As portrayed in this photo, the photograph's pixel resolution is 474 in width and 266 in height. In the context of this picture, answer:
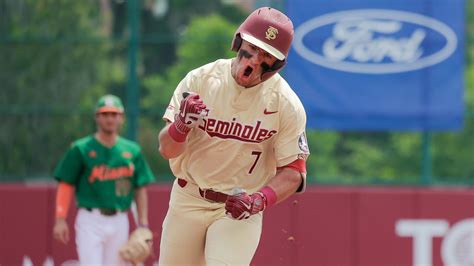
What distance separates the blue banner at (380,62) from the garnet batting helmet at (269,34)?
733 cm

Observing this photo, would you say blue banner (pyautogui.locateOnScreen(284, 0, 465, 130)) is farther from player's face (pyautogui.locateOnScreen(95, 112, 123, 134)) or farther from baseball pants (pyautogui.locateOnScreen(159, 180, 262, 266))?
baseball pants (pyautogui.locateOnScreen(159, 180, 262, 266))

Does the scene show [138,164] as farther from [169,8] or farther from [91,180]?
[169,8]

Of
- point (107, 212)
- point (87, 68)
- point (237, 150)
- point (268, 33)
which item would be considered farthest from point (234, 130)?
point (87, 68)

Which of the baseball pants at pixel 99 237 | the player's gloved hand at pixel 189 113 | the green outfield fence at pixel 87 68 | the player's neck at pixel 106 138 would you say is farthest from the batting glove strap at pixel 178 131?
the green outfield fence at pixel 87 68

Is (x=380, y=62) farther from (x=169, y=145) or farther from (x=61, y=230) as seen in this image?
(x=169, y=145)

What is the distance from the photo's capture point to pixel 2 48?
46.5ft

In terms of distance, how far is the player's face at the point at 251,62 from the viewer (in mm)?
6145

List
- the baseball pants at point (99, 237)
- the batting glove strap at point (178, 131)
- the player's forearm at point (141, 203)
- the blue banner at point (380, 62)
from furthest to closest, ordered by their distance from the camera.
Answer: the blue banner at point (380, 62) < the player's forearm at point (141, 203) < the baseball pants at point (99, 237) < the batting glove strap at point (178, 131)

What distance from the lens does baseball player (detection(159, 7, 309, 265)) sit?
6.19 m

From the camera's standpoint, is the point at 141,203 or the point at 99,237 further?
the point at 141,203

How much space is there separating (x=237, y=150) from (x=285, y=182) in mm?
328

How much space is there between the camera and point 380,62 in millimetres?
13820

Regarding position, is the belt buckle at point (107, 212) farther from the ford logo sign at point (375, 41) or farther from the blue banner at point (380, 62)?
the ford logo sign at point (375, 41)

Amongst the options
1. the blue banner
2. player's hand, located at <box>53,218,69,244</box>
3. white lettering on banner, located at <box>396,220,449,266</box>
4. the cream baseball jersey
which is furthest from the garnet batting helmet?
the blue banner
